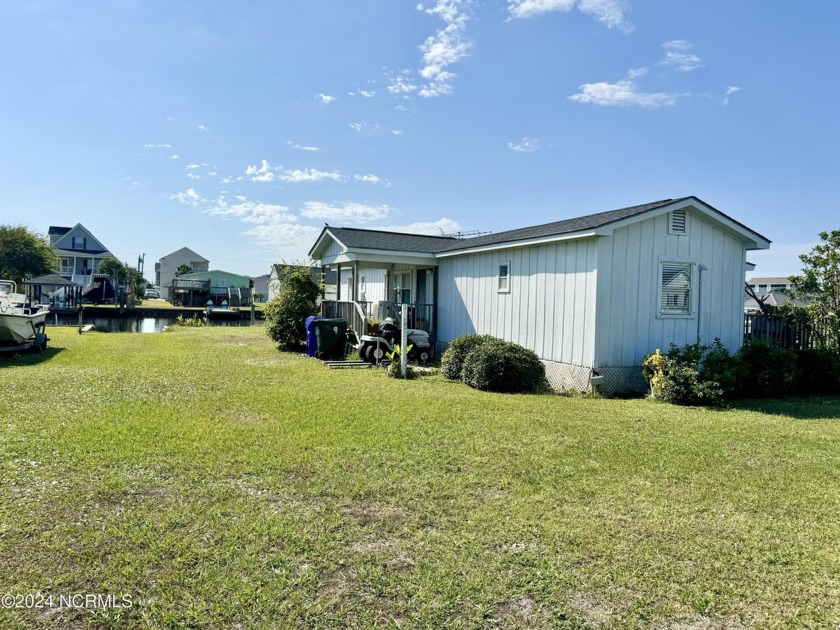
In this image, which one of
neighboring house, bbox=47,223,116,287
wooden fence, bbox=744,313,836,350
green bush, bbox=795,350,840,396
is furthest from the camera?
neighboring house, bbox=47,223,116,287

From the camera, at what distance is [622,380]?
10.1 m

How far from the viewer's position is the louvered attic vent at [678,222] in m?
10.6

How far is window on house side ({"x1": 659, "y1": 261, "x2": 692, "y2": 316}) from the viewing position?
10586 mm

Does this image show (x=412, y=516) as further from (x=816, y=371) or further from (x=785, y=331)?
(x=785, y=331)

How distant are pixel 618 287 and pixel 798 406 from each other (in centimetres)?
365

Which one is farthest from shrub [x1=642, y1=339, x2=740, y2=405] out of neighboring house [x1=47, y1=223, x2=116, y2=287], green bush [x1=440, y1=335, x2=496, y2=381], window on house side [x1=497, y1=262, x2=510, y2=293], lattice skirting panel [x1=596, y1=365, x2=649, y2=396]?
neighboring house [x1=47, y1=223, x2=116, y2=287]

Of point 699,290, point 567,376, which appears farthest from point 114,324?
point 699,290

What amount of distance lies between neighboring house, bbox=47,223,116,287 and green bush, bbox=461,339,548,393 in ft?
213

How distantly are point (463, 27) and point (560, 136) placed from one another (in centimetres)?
446

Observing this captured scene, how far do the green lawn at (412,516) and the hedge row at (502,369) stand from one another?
7.42 ft

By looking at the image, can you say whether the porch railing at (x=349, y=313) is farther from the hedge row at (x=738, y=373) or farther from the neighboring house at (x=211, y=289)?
the neighboring house at (x=211, y=289)

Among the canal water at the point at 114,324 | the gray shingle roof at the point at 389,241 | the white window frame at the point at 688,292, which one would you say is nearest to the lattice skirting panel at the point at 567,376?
the white window frame at the point at 688,292

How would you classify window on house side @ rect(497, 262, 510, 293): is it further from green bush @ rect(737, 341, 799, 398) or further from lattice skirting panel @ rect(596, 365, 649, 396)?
green bush @ rect(737, 341, 799, 398)

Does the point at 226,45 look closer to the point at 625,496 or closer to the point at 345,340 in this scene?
the point at 345,340
